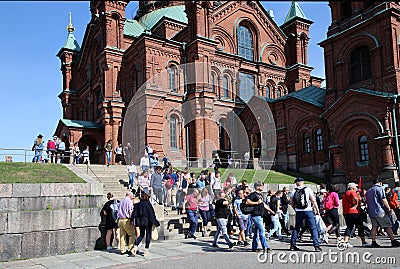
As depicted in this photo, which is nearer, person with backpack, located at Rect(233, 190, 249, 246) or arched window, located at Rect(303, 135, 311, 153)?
person with backpack, located at Rect(233, 190, 249, 246)

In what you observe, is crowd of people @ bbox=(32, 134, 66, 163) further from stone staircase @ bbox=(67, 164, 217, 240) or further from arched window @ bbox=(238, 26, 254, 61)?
arched window @ bbox=(238, 26, 254, 61)

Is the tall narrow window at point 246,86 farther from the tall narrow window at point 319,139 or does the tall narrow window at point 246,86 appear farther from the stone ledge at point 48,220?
the stone ledge at point 48,220

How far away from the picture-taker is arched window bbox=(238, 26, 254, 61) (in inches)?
1538

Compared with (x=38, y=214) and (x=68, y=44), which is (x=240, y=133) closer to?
(x=68, y=44)

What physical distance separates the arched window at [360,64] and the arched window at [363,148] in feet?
13.9

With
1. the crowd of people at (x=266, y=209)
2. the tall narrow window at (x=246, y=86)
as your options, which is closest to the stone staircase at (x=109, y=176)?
the crowd of people at (x=266, y=209)

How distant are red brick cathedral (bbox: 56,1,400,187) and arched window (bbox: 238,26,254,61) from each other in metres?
0.11

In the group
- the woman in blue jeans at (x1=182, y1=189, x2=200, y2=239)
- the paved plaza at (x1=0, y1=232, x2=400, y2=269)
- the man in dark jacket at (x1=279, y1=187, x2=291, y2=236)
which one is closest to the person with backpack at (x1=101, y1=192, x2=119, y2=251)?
the paved plaza at (x1=0, y1=232, x2=400, y2=269)

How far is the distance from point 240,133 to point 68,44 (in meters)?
21.5

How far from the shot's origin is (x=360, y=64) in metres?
28.4

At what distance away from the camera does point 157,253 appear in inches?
467

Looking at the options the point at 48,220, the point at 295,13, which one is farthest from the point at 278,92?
the point at 48,220

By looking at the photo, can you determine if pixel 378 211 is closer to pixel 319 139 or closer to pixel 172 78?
pixel 319 139

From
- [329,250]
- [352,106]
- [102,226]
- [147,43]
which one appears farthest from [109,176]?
[352,106]
